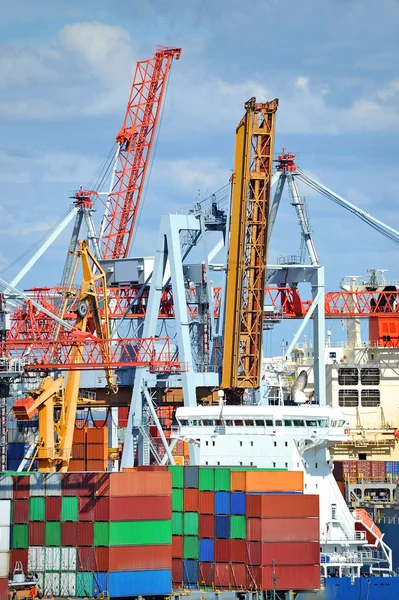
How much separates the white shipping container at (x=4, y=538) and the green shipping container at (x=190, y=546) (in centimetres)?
739

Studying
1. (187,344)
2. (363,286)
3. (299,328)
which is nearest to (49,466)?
(187,344)

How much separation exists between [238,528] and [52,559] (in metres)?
6.81

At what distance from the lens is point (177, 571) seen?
50688 mm

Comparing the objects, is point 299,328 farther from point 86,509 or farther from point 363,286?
point 86,509

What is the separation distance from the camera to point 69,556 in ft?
161

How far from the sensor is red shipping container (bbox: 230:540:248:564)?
50125 mm

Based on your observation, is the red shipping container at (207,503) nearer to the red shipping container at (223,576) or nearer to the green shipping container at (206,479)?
the green shipping container at (206,479)

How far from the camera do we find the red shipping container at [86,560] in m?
48.7

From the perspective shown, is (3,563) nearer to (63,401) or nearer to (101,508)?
(101,508)

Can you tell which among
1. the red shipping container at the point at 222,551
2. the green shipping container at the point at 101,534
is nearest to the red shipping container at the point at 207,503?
the red shipping container at the point at 222,551

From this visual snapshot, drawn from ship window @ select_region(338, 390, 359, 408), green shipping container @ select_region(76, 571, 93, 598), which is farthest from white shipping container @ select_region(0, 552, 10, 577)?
ship window @ select_region(338, 390, 359, 408)

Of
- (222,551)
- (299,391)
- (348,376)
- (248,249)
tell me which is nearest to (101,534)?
(222,551)

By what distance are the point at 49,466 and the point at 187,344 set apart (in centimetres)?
1064

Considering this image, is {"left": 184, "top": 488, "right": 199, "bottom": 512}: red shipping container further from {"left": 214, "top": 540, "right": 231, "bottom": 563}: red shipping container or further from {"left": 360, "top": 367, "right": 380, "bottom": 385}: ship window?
{"left": 360, "top": 367, "right": 380, "bottom": 385}: ship window
